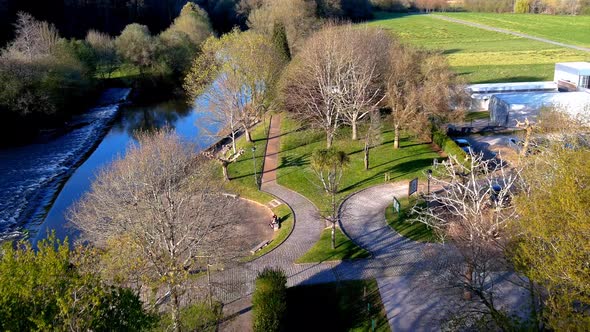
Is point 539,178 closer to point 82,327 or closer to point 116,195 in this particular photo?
point 82,327

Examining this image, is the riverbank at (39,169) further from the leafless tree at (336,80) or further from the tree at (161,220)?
the leafless tree at (336,80)

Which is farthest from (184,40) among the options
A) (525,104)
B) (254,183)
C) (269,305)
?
(269,305)

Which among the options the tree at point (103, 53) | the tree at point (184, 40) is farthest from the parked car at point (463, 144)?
the tree at point (103, 53)

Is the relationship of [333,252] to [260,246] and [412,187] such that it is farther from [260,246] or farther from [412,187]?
[412,187]

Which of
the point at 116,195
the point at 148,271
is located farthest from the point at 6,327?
the point at 116,195

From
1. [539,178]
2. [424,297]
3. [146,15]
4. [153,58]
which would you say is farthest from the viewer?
[146,15]

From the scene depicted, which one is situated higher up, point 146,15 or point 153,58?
point 146,15
